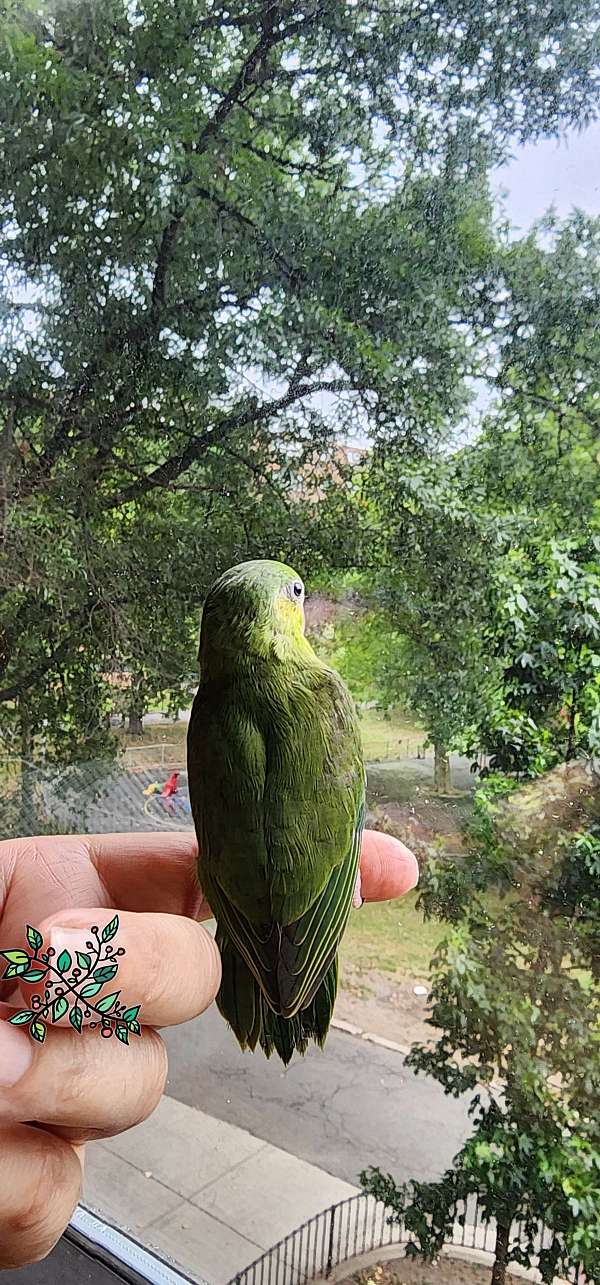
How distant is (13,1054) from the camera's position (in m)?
0.44

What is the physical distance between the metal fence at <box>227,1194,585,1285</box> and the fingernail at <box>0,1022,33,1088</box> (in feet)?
3.41

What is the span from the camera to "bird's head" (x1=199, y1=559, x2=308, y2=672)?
0.53m

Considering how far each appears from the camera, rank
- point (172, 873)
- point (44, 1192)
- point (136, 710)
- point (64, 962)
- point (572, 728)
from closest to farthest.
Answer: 1. point (64, 962)
2. point (44, 1192)
3. point (172, 873)
4. point (572, 728)
5. point (136, 710)

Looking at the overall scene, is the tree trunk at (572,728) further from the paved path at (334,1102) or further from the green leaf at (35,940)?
the green leaf at (35,940)

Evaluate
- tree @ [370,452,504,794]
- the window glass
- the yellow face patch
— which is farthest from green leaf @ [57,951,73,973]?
tree @ [370,452,504,794]

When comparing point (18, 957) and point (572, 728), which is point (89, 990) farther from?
point (572, 728)

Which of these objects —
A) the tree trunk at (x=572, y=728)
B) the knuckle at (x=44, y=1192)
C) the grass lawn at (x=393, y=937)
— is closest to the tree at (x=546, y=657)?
the tree trunk at (x=572, y=728)

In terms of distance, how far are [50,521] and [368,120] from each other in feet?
2.59

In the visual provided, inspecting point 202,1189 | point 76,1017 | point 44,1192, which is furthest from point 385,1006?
point 76,1017

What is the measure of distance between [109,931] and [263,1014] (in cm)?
12

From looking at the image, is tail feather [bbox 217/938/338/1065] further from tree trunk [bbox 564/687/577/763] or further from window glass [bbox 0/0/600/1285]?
tree trunk [bbox 564/687/577/763]

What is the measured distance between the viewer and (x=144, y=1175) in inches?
55.1

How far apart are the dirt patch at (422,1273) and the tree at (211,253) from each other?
0.93m

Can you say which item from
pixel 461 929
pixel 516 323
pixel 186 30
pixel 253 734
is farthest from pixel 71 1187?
pixel 186 30
